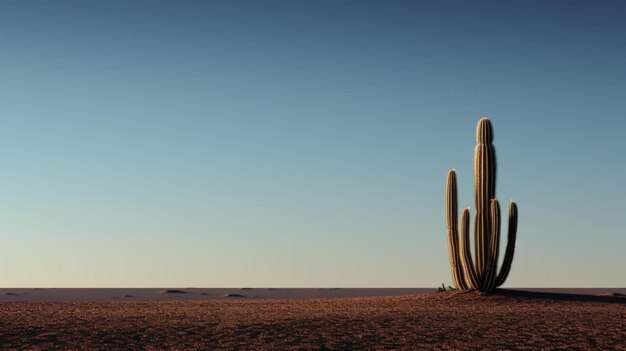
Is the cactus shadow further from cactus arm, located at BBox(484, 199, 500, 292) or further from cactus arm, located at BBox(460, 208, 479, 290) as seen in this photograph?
cactus arm, located at BBox(460, 208, 479, 290)

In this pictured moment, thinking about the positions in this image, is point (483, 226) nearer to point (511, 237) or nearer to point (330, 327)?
point (511, 237)

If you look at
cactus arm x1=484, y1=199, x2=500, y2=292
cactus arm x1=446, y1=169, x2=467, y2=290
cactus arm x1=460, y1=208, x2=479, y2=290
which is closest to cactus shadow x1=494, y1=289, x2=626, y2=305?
cactus arm x1=484, y1=199, x2=500, y2=292

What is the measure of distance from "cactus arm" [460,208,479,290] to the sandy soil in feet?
5.12

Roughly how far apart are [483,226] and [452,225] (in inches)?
63.9

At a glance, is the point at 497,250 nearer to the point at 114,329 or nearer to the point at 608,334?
the point at 608,334

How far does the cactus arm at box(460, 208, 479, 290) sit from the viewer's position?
3984cm

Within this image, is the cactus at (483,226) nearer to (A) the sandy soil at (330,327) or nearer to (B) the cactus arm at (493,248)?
(B) the cactus arm at (493,248)

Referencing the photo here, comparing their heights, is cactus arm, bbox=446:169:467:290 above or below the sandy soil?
above

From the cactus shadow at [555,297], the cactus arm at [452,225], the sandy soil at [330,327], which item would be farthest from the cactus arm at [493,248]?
the cactus arm at [452,225]

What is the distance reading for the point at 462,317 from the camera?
32.8m

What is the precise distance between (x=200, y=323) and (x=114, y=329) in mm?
3083

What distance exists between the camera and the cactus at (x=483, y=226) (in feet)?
130

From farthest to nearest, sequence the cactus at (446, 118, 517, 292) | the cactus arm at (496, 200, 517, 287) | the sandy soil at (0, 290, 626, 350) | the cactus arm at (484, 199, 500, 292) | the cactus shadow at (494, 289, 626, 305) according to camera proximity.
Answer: the cactus shadow at (494, 289, 626, 305) < the cactus arm at (496, 200, 517, 287) < the cactus at (446, 118, 517, 292) < the cactus arm at (484, 199, 500, 292) < the sandy soil at (0, 290, 626, 350)

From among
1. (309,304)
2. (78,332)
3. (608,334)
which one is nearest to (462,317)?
(608,334)
